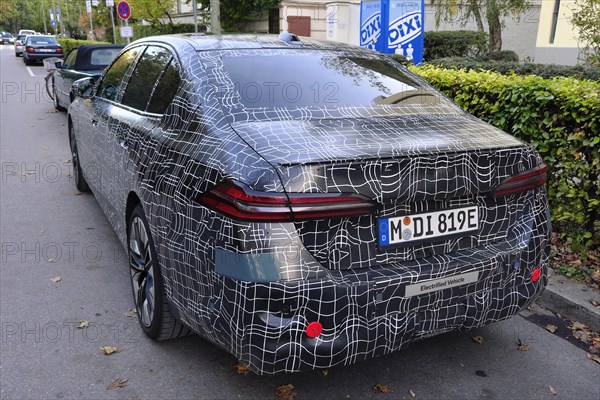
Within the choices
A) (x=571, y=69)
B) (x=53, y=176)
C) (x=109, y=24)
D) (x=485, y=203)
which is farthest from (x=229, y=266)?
(x=109, y=24)

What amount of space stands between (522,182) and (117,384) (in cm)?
231

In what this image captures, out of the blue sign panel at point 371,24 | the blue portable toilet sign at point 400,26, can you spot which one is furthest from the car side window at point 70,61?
the blue portable toilet sign at point 400,26

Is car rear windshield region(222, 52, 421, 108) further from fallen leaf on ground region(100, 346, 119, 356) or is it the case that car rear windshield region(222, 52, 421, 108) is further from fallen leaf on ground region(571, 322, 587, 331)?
fallen leaf on ground region(571, 322, 587, 331)

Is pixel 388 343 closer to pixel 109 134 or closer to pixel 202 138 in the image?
pixel 202 138

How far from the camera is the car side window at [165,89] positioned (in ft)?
10.6

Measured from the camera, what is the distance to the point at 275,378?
301 centimetres

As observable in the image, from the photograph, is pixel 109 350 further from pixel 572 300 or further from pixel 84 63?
pixel 84 63

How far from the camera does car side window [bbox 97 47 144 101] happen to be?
14.4 ft

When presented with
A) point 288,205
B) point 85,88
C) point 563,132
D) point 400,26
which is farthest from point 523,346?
point 400,26

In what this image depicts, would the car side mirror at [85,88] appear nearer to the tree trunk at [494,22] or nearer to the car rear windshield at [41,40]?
the tree trunk at [494,22]

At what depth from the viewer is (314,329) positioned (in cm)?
234

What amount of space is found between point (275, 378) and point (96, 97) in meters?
3.18

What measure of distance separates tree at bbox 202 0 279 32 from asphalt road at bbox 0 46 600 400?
2370 centimetres

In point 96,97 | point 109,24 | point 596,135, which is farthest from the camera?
point 109,24
